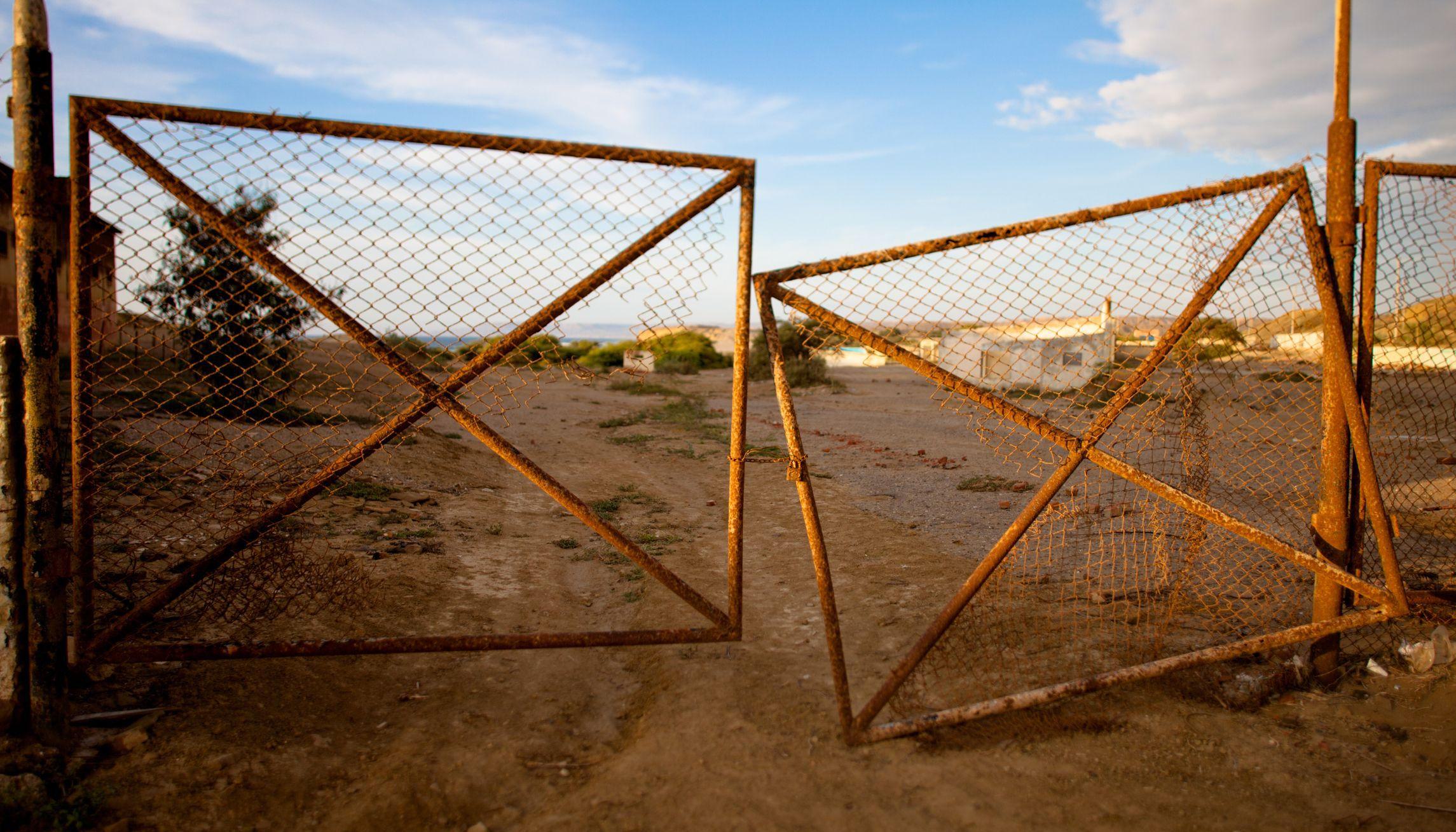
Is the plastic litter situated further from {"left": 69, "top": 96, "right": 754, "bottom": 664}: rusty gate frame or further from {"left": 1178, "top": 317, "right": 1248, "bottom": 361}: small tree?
{"left": 69, "top": 96, "right": 754, "bottom": 664}: rusty gate frame

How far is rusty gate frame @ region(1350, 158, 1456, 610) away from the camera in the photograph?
135 inches

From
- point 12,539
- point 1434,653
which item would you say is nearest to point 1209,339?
point 1434,653

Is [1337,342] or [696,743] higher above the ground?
[1337,342]

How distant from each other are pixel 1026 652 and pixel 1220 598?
57.8 inches

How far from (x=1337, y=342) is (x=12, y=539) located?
4.99 metres

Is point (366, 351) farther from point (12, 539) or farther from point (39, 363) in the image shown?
point (12, 539)

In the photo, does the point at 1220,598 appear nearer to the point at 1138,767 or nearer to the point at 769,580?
the point at 1138,767

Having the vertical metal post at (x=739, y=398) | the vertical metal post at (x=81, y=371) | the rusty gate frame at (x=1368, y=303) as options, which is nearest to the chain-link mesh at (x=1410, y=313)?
the rusty gate frame at (x=1368, y=303)

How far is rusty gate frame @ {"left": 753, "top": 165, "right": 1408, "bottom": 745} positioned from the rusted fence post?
2.61m

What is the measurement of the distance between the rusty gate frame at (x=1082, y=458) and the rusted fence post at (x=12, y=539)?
261 centimetres

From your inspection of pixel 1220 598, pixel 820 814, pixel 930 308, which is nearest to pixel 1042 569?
pixel 1220 598

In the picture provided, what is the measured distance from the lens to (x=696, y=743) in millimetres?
3084

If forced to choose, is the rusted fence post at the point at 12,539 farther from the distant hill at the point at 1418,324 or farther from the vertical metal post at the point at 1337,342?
the distant hill at the point at 1418,324

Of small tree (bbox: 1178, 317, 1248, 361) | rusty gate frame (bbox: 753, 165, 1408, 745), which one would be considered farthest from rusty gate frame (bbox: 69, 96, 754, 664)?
small tree (bbox: 1178, 317, 1248, 361)
